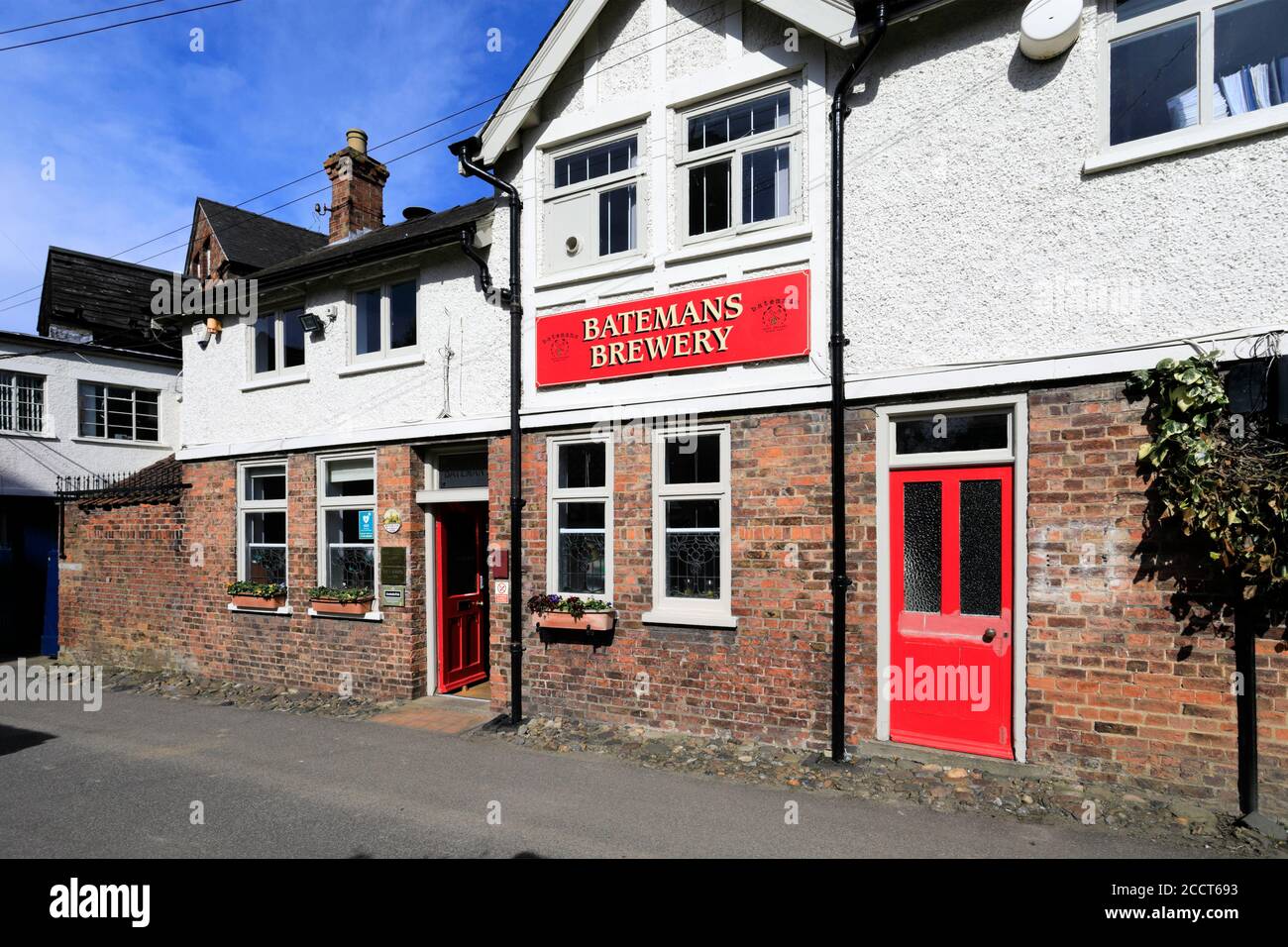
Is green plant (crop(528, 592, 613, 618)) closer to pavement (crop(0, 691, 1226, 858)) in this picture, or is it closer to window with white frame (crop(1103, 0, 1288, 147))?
pavement (crop(0, 691, 1226, 858))

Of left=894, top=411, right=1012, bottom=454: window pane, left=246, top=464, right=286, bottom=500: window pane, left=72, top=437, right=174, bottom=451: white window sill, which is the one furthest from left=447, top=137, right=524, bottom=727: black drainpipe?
left=72, top=437, right=174, bottom=451: white window sill

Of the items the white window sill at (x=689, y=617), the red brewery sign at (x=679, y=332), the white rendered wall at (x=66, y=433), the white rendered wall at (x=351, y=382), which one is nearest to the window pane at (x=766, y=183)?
the red brewery sign at (x=679, y=332)

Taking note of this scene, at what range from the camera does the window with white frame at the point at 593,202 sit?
7.85 metres

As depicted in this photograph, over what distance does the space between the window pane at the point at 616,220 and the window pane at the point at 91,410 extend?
14.9 meters

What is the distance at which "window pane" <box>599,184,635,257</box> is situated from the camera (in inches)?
309

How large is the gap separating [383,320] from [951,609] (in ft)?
24.7

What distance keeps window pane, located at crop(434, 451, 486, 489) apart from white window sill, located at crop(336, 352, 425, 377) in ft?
3.97

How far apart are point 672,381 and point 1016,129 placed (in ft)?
11.6

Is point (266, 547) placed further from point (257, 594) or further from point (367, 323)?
point (367, 323)

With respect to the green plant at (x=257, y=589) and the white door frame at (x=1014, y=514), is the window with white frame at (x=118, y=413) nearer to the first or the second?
the green plant at (x=257, y=589)

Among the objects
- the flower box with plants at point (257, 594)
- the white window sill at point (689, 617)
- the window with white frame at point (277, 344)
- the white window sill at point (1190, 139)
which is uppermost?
the white window sill at point (1190, 139)
